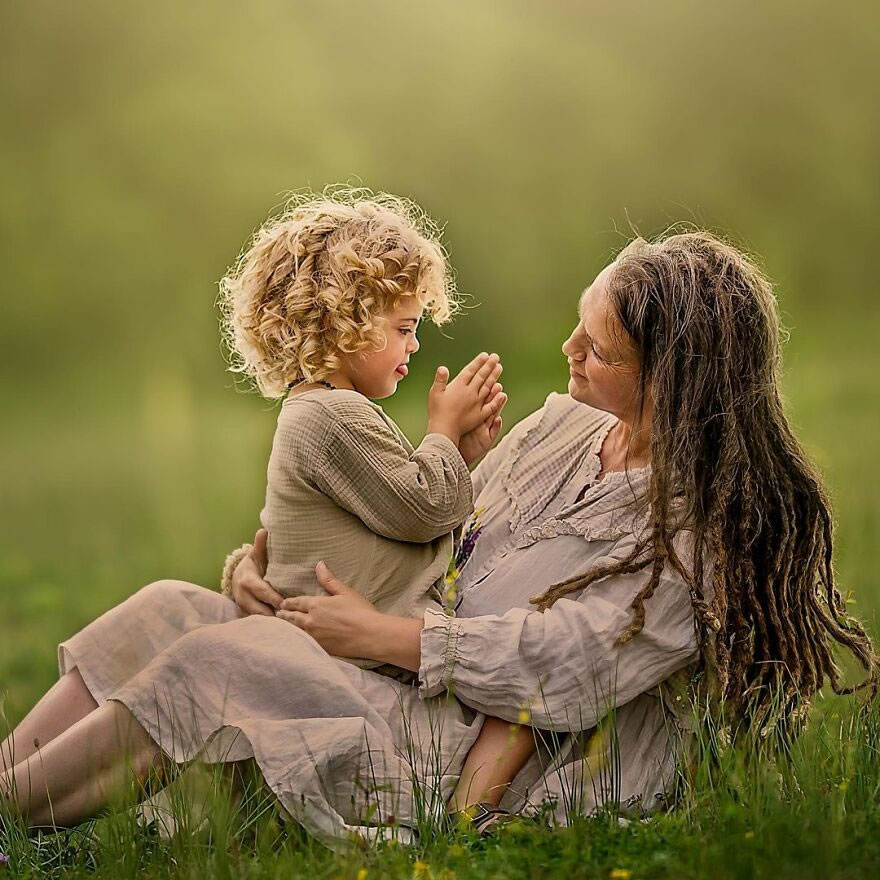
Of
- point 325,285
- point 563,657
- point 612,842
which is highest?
point 325,285

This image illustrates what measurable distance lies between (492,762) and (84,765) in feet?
2.77

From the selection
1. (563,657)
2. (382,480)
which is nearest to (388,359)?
(382,480)

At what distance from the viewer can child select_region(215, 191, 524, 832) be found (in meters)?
2.99

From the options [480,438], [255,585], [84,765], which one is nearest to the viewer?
[84,765]

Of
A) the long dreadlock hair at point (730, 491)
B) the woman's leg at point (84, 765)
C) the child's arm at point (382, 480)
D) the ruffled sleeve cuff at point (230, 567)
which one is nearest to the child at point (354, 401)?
the child's arm at point (382, 480)

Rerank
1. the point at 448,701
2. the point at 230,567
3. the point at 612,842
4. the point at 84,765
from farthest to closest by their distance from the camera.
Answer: the point at 230,567 < the point at 448,701 < the point at 84,765 < the point at 612,842

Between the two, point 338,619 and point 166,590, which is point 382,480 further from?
point 166,590

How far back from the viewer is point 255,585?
314 centimetres

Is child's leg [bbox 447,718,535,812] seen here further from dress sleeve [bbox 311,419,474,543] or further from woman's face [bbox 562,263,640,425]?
woman's face [bbox 562,263,640,425]

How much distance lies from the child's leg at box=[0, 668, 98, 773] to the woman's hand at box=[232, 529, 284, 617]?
409 millimetres

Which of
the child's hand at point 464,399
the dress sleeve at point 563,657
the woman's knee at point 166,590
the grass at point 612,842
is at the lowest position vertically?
the grass at point 612,842

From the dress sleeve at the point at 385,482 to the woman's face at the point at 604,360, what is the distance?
363mm

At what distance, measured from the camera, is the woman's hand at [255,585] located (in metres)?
3.12

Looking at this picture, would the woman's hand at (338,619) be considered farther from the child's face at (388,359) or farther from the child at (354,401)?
the child's face at (388,359)
